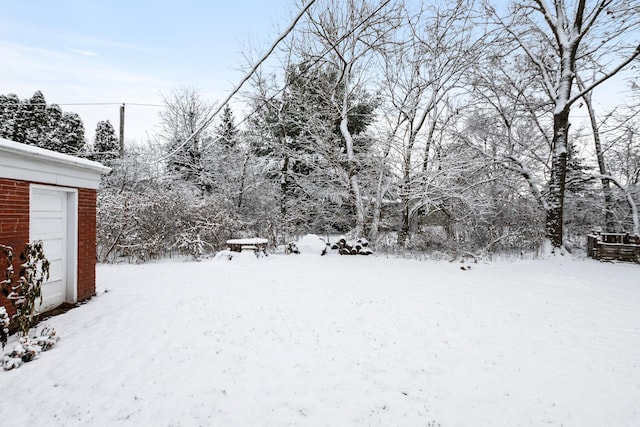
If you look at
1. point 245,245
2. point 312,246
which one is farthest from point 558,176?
point 245,245

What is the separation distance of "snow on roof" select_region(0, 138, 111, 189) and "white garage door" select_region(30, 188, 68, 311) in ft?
0.81

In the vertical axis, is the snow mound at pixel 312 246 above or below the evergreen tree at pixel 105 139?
below

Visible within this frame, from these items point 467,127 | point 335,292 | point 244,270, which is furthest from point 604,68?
point 244,270

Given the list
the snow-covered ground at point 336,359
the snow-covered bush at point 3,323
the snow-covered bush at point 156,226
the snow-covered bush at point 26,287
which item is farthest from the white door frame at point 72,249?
the snow-covered bush at point 156,226

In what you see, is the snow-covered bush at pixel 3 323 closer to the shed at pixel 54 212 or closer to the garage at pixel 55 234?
the shed at pixel 54 212

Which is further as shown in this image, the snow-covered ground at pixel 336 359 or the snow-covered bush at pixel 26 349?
the snow-covered bush at pixel 26 349

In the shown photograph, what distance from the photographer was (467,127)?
1344 centimetres

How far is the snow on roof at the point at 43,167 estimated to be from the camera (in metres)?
4.13

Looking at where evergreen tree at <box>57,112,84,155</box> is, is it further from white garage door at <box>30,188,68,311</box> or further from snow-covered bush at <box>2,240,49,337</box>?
snow-covered bush at <box>2,240,49,337</box>

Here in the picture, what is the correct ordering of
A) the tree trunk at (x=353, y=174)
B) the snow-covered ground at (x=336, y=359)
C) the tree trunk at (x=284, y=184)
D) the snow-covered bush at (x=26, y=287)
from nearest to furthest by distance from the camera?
1. the snow-covered ground at (x=336, y=359)
2. the snow-covered bush at (x=26, y=287)
3. the tree trunk at (x=353, y=174)
4. the tree trunk at (x=284, y=184)

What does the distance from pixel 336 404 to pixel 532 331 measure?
11.2ft

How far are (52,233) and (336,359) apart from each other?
4872 millimetres

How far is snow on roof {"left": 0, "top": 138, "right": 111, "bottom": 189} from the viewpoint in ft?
13.6

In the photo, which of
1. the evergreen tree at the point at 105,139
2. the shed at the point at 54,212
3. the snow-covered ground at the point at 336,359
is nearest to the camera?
the snow-covered ground at the point at 336,359
